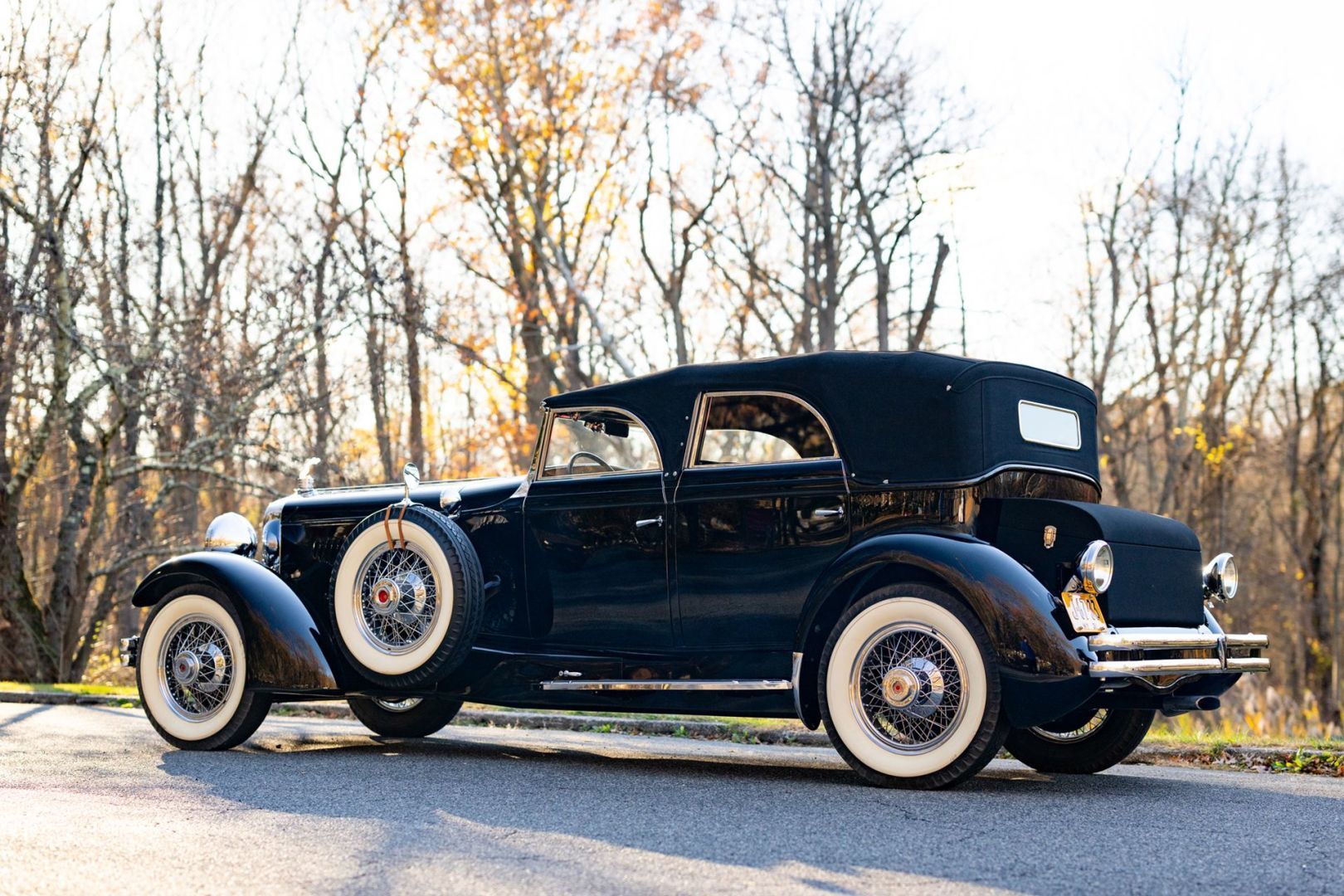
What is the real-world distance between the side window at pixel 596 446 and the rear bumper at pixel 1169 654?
2.42m

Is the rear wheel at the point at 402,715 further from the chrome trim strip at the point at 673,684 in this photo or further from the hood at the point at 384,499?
the chrome trim strip at the point at 673,684

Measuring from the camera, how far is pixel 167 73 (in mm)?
23312

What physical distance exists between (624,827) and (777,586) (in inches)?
72.4

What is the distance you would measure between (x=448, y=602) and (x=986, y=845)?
Result: 130 inches

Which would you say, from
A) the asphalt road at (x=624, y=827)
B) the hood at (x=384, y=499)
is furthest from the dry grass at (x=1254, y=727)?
the hood at (x=384, y=499)

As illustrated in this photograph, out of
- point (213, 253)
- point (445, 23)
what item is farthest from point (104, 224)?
point (445, 23)

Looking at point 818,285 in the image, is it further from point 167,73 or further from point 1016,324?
point 167,73

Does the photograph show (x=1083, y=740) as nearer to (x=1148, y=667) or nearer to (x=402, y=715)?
(x=1148, y=667)

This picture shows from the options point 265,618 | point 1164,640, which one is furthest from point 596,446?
point 1164,640

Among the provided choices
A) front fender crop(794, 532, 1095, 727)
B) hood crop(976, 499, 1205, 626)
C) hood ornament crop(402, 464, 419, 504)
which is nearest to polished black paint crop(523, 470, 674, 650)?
hood ornament crop(402, 464, 419, 504)

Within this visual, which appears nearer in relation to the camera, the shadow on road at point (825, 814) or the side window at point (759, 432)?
the shadow on road at point (825, 814)

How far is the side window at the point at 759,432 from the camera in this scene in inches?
259

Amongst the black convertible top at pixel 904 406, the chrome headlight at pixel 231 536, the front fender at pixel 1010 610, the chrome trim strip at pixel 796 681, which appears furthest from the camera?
the chrome headlight at pixel 231 536

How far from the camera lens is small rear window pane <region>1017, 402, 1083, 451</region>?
657cm
